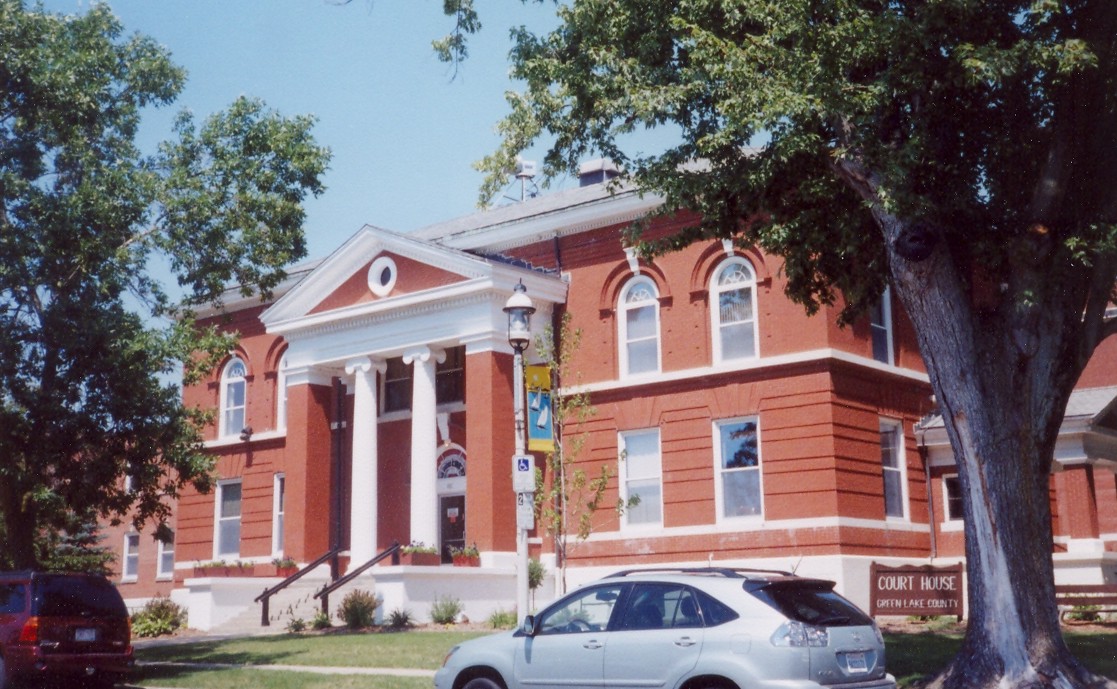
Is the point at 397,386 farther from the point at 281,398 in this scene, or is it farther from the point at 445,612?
the point at 445,612

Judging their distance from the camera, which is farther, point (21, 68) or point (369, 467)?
point (369, 467)

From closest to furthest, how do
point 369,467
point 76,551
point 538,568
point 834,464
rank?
point 834,464
point 538,568
point 369,467
point 76,551

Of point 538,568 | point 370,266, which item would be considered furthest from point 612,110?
point 370,266

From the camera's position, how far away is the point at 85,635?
16266 mm

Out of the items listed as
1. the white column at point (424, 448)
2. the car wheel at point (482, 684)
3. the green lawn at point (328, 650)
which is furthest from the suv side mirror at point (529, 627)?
the white column at point (424, 448)

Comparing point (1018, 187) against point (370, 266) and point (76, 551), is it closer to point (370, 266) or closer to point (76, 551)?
point (370, 266)

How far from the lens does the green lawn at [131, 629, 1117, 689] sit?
15.8 m

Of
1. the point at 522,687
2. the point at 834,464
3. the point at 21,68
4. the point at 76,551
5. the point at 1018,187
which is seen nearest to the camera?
the point at 522,687

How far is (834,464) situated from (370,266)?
12.8 metres

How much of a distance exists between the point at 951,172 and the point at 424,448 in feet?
52.4

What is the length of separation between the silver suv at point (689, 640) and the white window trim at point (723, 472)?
1470cm

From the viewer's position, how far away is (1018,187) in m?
15.6

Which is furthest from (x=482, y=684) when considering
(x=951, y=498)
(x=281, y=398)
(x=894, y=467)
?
(x=281, y=398)

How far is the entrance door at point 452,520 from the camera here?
30772 mm
